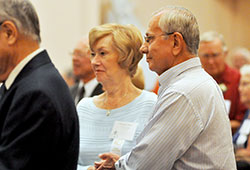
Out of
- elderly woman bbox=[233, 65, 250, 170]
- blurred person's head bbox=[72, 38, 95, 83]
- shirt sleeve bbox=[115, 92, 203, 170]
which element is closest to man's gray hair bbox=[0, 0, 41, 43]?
shirt sleeve bbox=[115, 92, 203, 170]

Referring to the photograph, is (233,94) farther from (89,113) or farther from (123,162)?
(123,162)

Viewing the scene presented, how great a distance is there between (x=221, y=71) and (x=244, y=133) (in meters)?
1.14

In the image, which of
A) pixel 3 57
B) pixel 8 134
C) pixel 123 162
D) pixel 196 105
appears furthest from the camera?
pixel 123 162

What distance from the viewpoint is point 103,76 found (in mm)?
3135

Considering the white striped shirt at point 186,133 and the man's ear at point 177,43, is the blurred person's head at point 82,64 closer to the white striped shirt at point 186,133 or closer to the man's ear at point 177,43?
the man's ear at point 177,43

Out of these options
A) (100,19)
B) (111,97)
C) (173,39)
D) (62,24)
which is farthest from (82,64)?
(100,19)

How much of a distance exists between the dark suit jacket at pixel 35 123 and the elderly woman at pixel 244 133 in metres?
2.64

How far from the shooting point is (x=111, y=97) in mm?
3199

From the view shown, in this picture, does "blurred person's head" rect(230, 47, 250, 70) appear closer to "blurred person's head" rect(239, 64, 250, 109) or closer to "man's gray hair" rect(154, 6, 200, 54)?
"blurred person's head" rect(239, 64, 250, 109)

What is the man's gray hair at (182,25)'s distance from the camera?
237 cm

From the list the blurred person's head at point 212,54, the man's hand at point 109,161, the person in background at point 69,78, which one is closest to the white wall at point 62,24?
the person in background at point 69,78

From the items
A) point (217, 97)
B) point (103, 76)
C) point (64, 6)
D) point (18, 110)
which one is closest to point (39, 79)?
point (18, 110)

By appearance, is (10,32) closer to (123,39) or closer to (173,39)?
(173,39)

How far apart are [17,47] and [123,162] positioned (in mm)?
948
